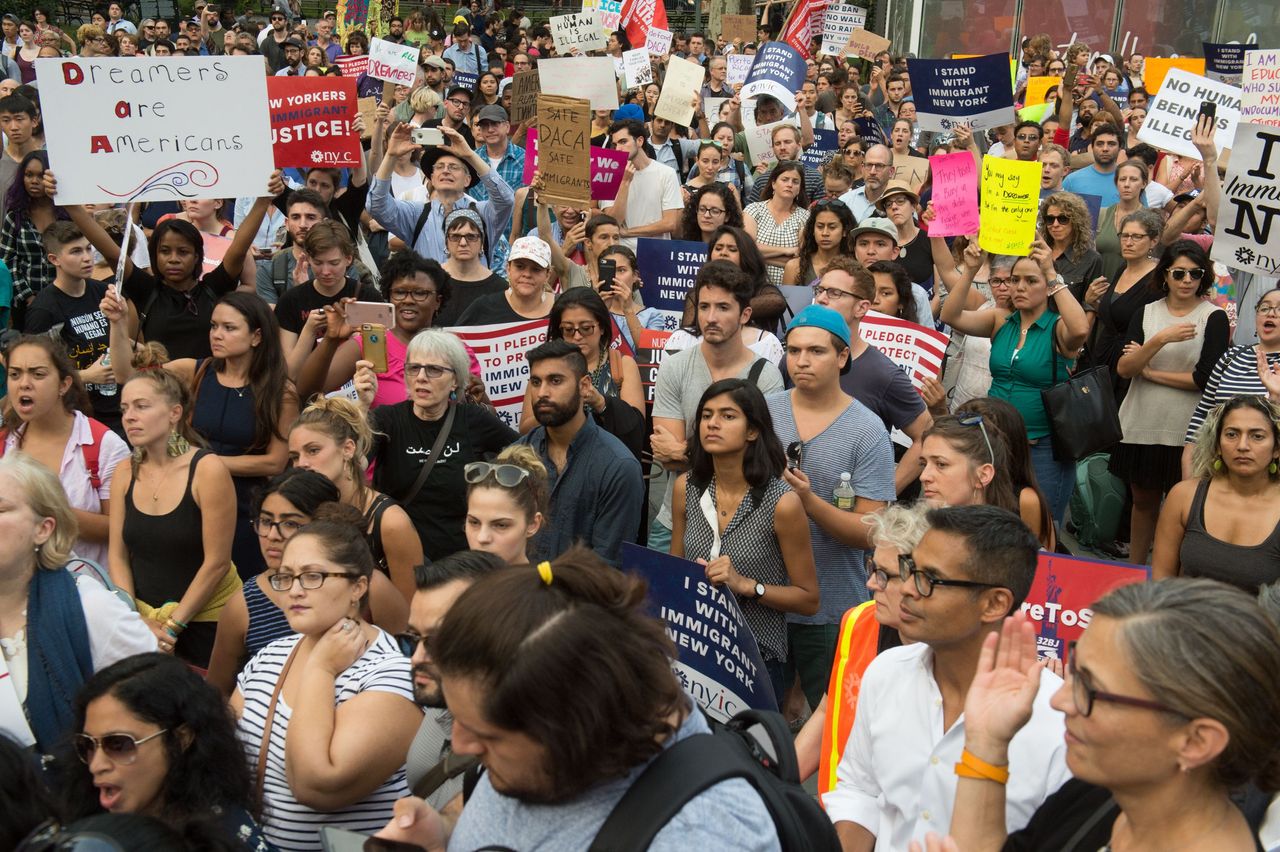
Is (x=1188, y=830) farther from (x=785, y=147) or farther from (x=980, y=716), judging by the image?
(x=785, y=147)

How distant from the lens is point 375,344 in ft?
20.3

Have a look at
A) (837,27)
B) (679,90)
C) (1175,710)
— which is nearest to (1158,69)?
(837,27)

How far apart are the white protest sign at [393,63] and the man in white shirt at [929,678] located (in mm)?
10603

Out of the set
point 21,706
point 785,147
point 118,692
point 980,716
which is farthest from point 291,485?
point 785,147

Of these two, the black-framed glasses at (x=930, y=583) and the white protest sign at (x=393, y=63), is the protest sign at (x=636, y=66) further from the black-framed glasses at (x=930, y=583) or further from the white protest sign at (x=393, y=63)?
the black-framed glasses at (x=930, y=583)

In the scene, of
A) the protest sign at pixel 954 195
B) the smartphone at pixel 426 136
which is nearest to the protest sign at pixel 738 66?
the smartphone at pixel 426 136

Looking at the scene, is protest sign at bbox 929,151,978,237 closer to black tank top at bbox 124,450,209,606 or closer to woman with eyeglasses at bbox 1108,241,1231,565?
woman with eyeglasses at bbox 1108,241,1231,565

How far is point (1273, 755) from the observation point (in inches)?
78.9

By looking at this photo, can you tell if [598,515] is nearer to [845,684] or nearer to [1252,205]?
[845,684]

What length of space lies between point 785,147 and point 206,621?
7852 mm

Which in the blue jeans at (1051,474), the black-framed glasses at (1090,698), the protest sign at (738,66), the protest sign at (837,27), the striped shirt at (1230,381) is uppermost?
the protest sign at (837,27)

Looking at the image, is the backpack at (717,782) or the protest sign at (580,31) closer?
the backpack at (717,782)

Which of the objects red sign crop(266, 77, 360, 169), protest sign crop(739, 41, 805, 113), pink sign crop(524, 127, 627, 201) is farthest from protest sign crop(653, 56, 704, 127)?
red sign crop(266, 77, 360, 169)

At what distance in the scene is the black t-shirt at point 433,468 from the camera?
5301 mm
